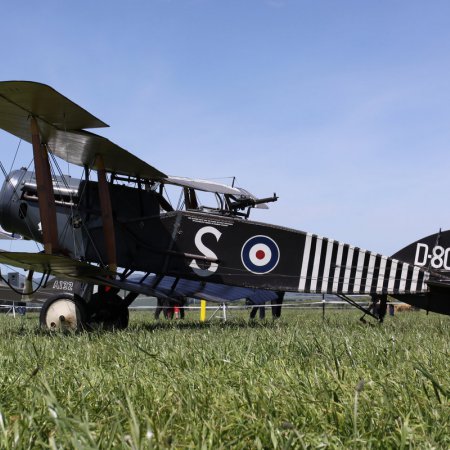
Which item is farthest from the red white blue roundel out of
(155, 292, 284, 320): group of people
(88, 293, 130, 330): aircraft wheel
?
(155, 292, 284, 320): group of people

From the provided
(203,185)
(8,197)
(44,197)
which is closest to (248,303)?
(203,185)

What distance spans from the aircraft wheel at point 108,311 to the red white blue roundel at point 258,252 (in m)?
2.42

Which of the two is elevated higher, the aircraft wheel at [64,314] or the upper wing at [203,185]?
the upper wing at [203,185]

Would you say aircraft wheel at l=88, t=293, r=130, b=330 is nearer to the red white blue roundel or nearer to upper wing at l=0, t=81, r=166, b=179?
upper wing at l=0, t=81, r=166, b=179

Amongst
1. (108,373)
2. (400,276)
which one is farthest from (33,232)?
(108,373)

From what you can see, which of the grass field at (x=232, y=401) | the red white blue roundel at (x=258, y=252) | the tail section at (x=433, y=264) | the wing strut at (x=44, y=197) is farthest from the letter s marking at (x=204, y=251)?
the grass field at (x=232, y=401)

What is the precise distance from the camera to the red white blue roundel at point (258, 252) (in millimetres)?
8484

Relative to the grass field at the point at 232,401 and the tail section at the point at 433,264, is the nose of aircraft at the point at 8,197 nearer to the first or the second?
the grass field at the point at 232,401

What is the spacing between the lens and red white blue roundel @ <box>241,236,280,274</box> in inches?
334

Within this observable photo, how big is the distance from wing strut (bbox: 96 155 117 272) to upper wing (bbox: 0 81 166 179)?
464mm

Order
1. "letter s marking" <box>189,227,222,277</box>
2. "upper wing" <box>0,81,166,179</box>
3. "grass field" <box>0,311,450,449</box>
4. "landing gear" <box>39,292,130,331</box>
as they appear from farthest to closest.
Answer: "letter s marking" <box>189,227,222,277</box>
"landing gear" <box>39,292,130,331</box>
"upper wing" <box>0,81,166,179</box>
"grass field" <box>0,311,450,449</box>

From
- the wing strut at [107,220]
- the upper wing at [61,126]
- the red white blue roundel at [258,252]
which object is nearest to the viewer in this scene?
the upper wing at [61,126]

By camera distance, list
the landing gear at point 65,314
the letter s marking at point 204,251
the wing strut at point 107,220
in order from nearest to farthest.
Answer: the landing gear at point 65,314 < the wing strut at point 107,220 < the letter s marking at point 204,251

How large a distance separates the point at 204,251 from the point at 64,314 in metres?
2.31
